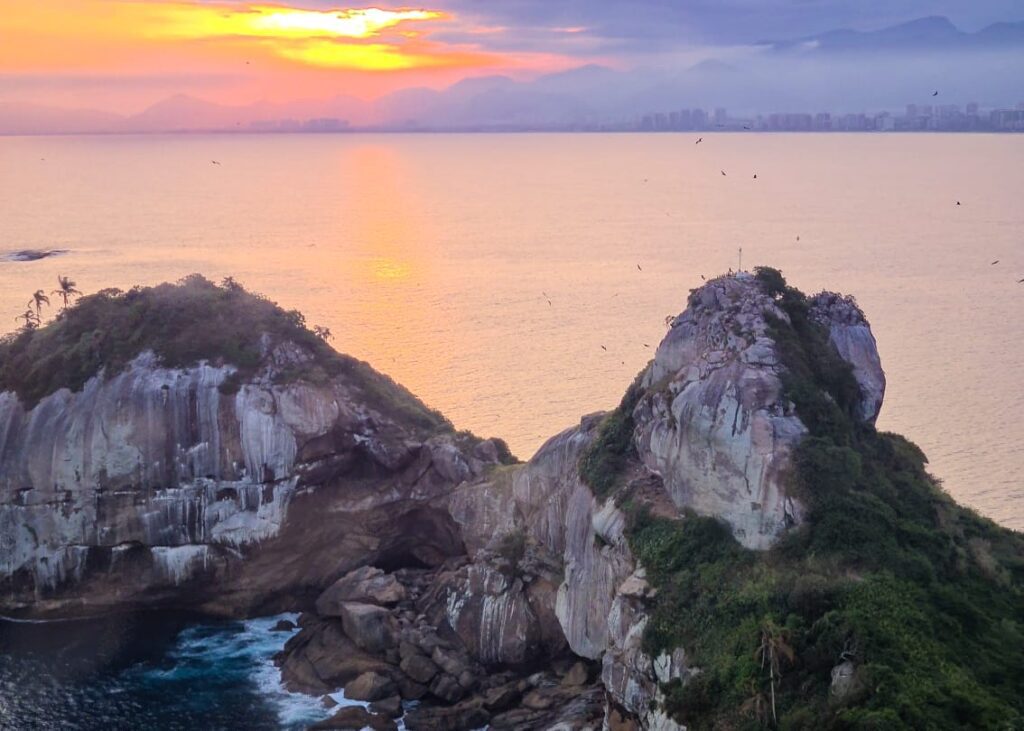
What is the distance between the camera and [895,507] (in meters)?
35.2

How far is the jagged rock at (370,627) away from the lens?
40531mm

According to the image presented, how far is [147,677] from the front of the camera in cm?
4112

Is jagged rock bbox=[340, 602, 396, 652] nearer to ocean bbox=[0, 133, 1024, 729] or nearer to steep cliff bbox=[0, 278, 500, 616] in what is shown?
ocean bbox=[0, 133, 1024, 729]

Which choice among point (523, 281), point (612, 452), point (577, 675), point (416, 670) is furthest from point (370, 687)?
point (523, 281)

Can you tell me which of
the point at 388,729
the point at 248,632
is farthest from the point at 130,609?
Answer: the point at 388,729

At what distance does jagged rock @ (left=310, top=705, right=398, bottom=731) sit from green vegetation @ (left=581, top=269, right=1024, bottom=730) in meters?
9.52

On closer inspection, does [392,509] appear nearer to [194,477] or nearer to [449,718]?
[194,477]

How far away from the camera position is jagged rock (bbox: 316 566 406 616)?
4303cm

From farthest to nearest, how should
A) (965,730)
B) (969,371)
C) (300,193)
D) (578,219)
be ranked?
1. (300,193)
2. (578,219)
3. (969,371)
4. (965,730)

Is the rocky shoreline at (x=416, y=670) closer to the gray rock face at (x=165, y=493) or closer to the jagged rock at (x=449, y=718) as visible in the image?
the jagged rock at (x=449, y=718)

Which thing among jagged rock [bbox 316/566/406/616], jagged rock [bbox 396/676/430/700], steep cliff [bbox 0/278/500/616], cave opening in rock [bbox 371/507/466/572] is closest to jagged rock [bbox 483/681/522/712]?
jagged rock [bbox 396/676/430/700]

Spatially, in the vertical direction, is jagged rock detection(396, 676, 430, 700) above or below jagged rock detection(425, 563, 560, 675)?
below

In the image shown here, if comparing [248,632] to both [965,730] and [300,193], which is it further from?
[300,193]

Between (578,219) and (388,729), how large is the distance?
336 ft
